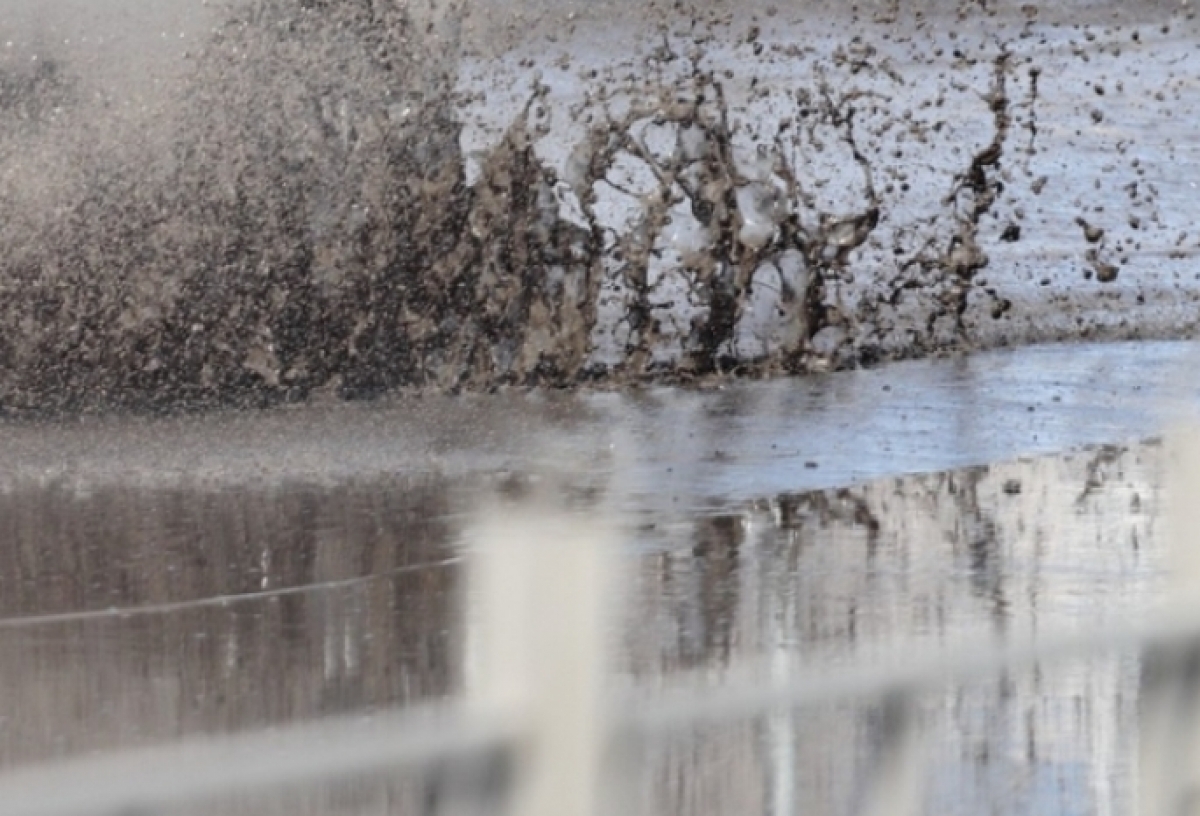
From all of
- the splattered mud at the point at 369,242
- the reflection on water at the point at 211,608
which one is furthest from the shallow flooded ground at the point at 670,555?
the splattered mud at the point at 369,242

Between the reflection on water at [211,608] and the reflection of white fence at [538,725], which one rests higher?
the reflection of white fence at [538,725]

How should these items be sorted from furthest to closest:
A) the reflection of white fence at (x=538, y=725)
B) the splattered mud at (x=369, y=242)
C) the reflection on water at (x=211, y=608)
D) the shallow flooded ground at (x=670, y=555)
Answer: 1. the splattered mud at (x=369, y=242)
2. the reflection on water at (x=211, y=608)
3. the shallow flooded ground at (x=670, y=555)
4. the reflection of white fence at (x=538, y=725)

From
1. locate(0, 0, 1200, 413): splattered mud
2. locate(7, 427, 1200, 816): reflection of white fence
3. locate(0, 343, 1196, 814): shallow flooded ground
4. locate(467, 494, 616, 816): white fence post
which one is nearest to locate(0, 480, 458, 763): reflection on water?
locate(0, 343, 1196, 814): shallow flooded ground

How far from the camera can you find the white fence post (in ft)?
8.18

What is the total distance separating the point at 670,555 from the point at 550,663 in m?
4.12

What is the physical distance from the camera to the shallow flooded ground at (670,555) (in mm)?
4902

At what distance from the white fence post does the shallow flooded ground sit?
0.44 feet

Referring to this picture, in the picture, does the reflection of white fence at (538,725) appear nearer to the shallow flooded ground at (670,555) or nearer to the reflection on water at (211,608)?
the shallow flooded ground at (670,555)

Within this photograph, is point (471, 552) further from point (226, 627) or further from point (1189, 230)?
point (1189, 230)

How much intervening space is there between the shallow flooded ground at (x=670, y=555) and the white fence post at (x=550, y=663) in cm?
14

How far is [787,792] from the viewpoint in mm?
4656

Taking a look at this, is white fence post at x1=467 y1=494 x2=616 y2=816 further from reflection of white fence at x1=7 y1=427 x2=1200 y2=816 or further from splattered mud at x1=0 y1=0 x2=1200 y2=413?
splattered mud at x1=0 y1=0 x2=1200 y2=413

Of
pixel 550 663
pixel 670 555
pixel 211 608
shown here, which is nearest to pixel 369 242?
pixel 670 555

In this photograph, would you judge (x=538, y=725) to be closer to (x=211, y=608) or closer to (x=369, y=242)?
(x=211, y=608)
